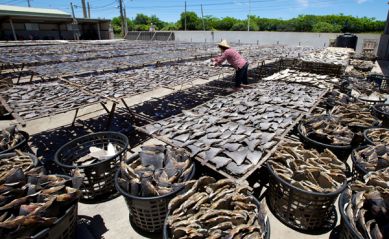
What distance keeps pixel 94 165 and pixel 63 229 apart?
1010mm

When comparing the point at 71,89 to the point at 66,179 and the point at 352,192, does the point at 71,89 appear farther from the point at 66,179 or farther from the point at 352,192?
the point at 352,192

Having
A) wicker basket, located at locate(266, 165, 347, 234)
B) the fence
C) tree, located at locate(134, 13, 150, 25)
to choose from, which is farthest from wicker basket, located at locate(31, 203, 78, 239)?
tree, located at locate(134, 13, 150, 25)

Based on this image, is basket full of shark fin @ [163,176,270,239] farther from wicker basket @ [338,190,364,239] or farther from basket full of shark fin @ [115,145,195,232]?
wicker basket @ [338,190,364,239]

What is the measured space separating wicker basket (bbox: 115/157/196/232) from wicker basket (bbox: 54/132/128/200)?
590 mm

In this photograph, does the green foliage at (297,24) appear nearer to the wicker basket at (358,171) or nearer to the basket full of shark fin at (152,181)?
the wicker basket at (358,171)

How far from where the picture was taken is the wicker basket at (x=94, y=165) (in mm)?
3509

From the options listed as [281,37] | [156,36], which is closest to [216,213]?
[281,37]

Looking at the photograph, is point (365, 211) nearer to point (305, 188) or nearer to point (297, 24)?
point (305, 188)

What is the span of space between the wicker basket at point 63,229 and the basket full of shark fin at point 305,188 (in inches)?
99.5

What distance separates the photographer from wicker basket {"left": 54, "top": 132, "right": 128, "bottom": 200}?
138 inches

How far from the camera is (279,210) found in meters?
3.27

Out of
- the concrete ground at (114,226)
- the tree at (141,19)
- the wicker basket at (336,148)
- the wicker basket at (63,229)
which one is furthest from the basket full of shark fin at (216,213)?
the tree at (141,19)

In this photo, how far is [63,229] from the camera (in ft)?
8.36

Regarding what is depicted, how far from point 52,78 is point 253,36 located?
88.4 ft
